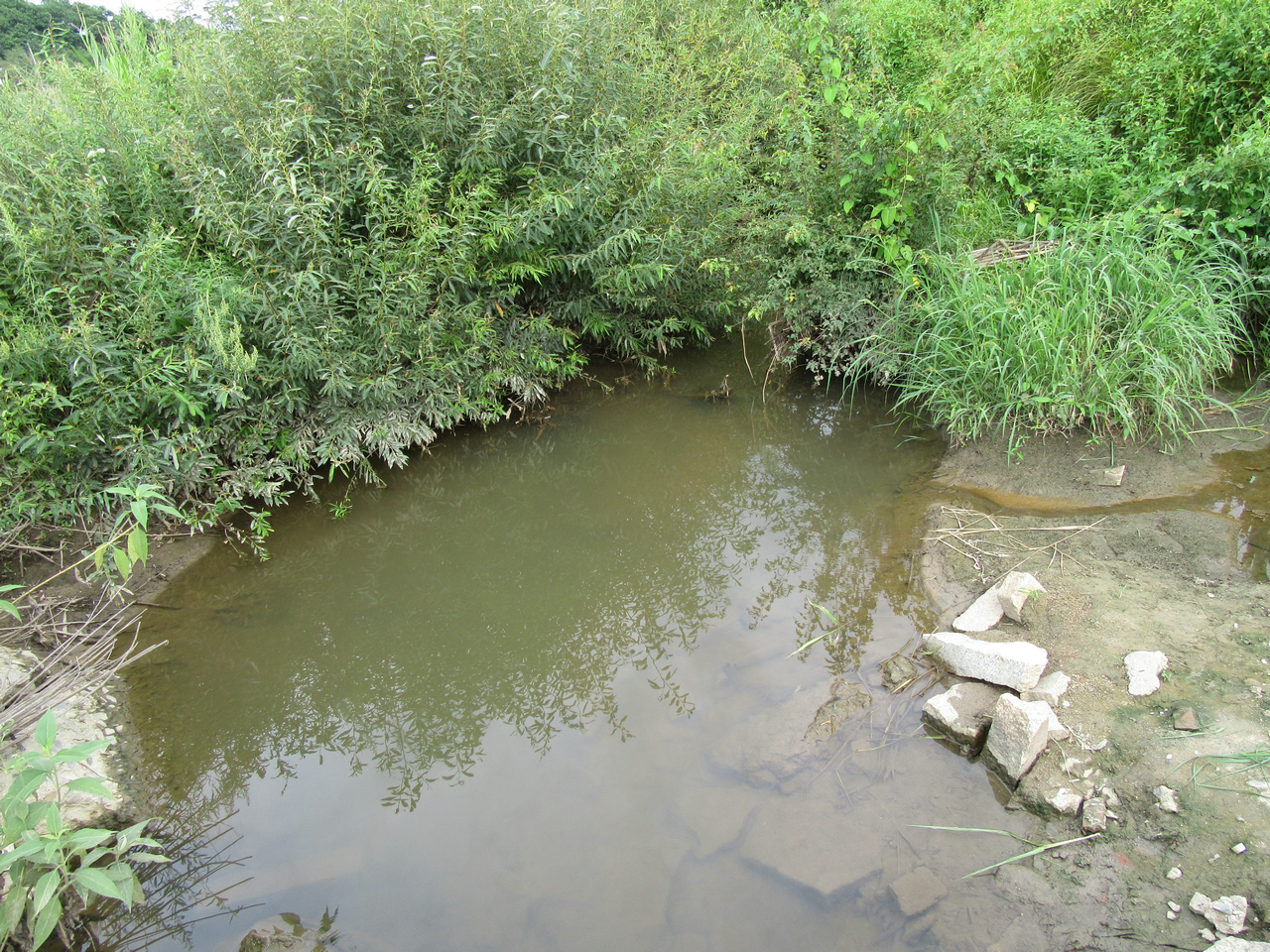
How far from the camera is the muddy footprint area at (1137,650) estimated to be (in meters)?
2.12

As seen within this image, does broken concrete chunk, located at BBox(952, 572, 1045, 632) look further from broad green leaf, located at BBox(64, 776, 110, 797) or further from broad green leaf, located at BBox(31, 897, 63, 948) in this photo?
broad green leaf, located at BBox(31, 897, 63, 948)

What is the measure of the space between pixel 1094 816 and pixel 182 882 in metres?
3.17

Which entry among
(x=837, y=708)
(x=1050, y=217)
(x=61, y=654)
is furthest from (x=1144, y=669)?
(x=61, y=654)

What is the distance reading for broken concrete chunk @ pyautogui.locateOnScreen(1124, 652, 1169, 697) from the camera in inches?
105

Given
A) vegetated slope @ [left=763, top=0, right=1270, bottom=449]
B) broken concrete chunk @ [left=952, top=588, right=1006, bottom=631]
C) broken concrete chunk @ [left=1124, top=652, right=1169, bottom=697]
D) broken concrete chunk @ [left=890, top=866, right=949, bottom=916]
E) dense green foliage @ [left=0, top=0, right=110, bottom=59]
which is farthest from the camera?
dense green foliage @ [left=0, top=0, right=110, bottom=59]

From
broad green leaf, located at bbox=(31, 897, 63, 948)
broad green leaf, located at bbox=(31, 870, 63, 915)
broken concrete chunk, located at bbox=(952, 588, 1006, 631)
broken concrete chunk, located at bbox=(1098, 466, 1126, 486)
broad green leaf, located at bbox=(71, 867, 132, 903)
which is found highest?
broad green leaf, located at bbox=(31, 870, 63, 915)

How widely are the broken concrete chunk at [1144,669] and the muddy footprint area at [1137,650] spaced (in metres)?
0.03

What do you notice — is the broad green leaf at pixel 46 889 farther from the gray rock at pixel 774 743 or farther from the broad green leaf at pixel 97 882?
the gray rock at pixel 774 743

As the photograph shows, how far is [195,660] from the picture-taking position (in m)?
3.43

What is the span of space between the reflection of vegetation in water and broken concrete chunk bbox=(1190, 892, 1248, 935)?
1407mm

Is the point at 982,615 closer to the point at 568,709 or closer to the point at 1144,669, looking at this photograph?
the point at 1144,669

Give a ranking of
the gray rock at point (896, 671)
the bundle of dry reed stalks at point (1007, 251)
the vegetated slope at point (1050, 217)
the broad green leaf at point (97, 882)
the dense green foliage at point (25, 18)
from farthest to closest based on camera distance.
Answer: the dense green foliage at point (25, 18)
the bundle of dry reed stalks at point (1007, 251)
the vegetated slope at point (1050, 217)
the gray rock at point (896, 671)
the broad green leaf at point (97, 882)

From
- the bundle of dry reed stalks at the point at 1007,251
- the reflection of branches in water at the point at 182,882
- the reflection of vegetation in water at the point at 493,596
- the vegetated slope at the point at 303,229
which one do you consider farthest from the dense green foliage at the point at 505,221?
the reflection of branches in water at the point at 182,882

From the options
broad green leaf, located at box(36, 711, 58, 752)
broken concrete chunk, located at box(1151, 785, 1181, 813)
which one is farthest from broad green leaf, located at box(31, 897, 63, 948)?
broken concrete chunk, located at box(1151, 785, 1181, 813)
